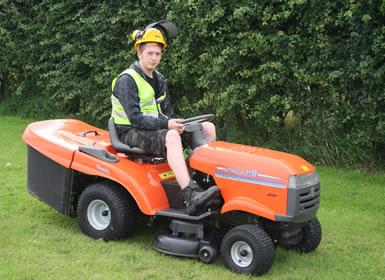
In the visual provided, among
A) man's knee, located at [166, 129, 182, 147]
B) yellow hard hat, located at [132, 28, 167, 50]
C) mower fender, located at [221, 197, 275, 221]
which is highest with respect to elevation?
yellow hard hat, located at [132, 28, 167, 50]

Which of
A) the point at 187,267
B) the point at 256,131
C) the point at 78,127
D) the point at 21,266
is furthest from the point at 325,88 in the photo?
the point at 21,266

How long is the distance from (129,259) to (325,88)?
3870 mm

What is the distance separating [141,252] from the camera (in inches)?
162

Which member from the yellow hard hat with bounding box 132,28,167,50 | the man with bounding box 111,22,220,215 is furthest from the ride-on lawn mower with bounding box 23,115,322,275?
the yellow hard hat with bounding box 132,28,167,50

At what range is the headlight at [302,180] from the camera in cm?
362

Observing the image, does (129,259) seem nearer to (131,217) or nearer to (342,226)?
(131,217)

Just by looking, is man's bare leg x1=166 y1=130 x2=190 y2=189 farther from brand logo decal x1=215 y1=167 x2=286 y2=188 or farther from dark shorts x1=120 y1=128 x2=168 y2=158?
brand logo decal x1=215 y1=167 x2=286 y2=188

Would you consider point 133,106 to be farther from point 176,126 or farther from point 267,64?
point 267,64

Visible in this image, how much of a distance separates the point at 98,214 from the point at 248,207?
4.77ft

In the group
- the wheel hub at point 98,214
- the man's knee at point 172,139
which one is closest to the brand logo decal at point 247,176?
the man's knee at point 172,139

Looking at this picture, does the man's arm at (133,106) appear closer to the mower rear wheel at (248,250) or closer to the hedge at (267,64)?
the mower rear wheel at (248,250)

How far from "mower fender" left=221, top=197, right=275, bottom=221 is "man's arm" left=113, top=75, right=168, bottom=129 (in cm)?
88

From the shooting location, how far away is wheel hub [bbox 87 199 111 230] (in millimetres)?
4411

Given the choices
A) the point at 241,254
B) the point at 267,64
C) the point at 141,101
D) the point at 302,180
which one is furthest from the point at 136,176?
the point at 267,64
